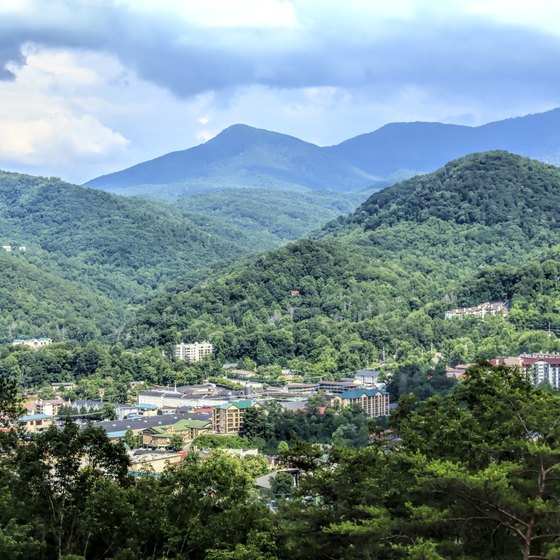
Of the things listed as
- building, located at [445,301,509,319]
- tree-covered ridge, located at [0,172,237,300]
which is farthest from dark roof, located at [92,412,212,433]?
tree-covered ridge, located at [0,172,237,300]

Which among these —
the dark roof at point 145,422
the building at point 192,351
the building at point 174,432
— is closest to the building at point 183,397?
the dark roof at point 145,422

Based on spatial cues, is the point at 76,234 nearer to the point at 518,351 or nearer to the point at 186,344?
the point at 186,344

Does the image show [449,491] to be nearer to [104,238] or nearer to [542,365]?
[542,365]

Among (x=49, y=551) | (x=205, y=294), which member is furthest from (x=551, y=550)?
(x=205, y=294)

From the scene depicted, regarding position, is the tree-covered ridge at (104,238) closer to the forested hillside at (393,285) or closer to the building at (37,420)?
the forested hillside at (393,285)

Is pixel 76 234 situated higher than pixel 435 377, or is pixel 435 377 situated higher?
pixel 76 234

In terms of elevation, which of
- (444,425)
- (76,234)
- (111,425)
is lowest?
(111,425)
